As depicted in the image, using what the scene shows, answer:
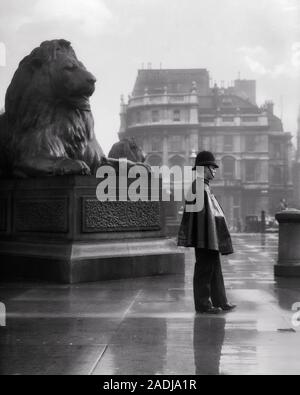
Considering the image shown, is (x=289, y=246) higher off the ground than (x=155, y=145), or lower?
lower

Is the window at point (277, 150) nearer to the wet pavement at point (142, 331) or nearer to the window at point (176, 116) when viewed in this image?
the window at point (176, 116)

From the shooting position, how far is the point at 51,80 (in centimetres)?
895

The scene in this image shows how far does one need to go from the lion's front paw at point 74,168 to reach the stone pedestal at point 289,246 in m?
2.95

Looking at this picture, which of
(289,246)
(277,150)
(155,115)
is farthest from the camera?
(277,150)

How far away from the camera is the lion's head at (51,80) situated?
888cm

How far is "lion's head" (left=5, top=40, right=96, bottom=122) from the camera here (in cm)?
888

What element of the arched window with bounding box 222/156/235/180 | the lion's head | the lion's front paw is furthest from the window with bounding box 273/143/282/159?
the lion's front paw

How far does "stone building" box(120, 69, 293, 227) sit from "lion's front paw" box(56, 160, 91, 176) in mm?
69661

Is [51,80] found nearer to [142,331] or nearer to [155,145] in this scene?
[142,331]

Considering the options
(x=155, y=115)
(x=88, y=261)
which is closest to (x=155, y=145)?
(x=155, y=115)

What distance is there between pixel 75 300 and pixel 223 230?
6.00 ft

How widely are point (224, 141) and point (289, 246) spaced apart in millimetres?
75141
